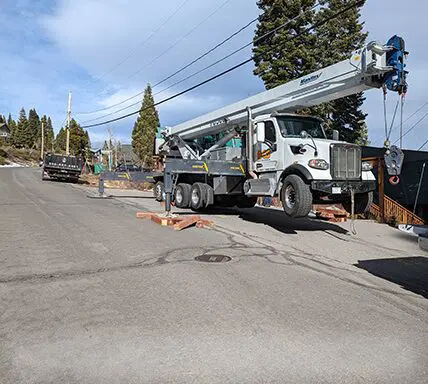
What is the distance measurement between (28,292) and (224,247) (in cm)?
394

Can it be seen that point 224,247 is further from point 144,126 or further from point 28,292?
point 144,126

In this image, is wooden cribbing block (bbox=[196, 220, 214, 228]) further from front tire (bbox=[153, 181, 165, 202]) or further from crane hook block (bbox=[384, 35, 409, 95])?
front tire (bbox=[153, 181, 165, 202])

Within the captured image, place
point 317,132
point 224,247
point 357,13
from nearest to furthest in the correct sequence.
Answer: point 224,247, point 317,132, point 357,13

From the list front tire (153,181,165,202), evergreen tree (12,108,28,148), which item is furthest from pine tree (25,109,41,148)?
front tire (153,181,165,202)

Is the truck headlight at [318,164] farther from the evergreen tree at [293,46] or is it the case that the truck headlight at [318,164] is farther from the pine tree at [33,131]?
the pine tree at [33,131]

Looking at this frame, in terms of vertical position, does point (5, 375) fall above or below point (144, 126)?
below

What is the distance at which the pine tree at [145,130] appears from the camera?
49.9 m

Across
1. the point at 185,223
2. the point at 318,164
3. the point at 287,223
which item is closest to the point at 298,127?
the point at 318,164

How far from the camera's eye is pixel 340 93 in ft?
32.1

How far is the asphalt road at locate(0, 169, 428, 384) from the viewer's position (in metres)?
3.15

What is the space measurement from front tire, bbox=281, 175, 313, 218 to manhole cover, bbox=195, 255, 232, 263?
267cm

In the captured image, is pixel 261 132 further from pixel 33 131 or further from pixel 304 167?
pixel 33 131

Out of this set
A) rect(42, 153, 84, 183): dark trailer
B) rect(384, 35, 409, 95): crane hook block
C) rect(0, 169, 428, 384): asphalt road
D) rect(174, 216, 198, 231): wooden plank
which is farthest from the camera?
rect(42, 153, 84, 183): dark trailer

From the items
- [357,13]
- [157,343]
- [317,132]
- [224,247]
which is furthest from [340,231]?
[357,13]
